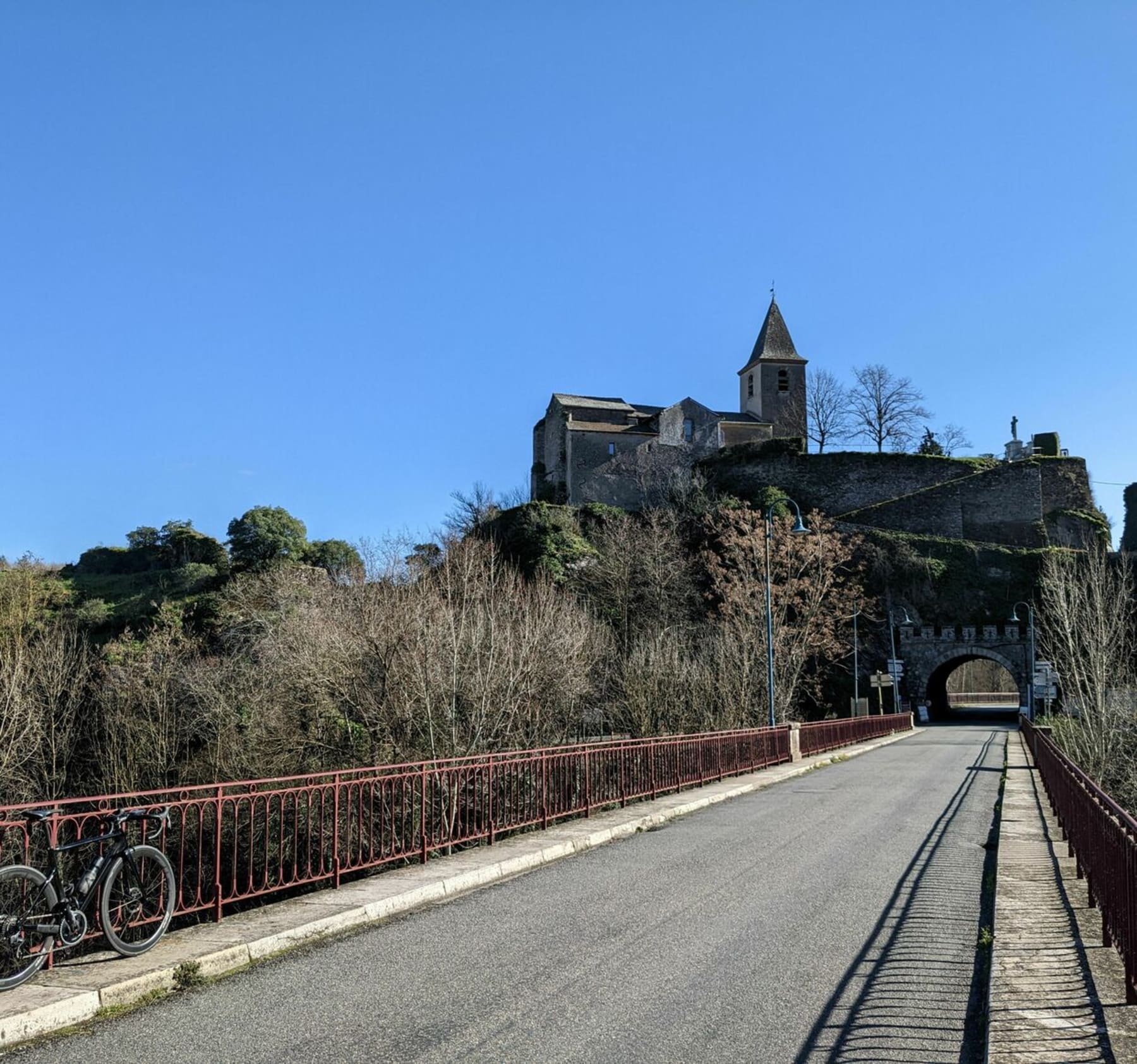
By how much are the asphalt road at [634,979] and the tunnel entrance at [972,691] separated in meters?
54.0

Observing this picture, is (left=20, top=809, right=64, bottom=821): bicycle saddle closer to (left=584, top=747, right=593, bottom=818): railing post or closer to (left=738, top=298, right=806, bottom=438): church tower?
(left=584, top=747, right=593, bottom=818): railing post

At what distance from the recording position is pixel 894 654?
59219 millimetres

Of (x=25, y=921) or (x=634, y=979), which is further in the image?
(x=634, y=979)

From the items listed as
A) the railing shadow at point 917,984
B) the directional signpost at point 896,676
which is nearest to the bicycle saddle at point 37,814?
the railing shadow at point 917,984

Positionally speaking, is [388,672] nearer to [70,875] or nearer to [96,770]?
[70,875]

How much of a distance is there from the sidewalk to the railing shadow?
19 cm

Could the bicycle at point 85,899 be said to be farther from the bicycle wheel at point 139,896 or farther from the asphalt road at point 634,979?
the asphalt road at point 634,979

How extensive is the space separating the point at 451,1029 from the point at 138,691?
82.9 feet

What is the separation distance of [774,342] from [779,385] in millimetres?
3669

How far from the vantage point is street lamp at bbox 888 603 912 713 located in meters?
55.5

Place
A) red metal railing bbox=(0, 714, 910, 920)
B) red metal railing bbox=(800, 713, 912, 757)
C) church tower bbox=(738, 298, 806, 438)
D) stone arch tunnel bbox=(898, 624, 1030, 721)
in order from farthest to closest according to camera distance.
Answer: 1. church tower bbox=(738, 298, 806, 438)
2. stone arch tunnel bbox=(898, 624, 1030, 721)
3. red metal railing bbox=(800, 713, 912, 757)
4. red metal railing bbox=(0, 714, 910, 920)

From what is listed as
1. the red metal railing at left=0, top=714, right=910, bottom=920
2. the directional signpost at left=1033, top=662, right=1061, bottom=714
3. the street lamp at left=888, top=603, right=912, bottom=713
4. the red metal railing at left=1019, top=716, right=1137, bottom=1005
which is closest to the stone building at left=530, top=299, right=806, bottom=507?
the street lamp at left=888, top=603, right=912, bottom=713

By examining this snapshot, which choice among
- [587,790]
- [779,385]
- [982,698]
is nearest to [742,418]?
[779,385]

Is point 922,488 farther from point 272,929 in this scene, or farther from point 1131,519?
point 272,929
